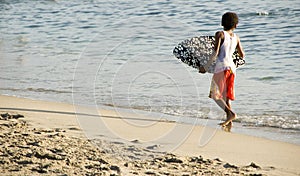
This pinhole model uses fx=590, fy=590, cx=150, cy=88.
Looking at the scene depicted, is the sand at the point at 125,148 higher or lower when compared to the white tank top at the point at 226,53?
lower

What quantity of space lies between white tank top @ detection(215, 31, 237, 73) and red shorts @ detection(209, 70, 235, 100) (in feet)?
0.17

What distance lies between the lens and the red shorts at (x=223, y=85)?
20.0ft

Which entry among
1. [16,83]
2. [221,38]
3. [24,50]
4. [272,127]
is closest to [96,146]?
[221,38]

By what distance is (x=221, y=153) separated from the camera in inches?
217

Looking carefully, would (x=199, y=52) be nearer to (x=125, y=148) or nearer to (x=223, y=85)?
(x=223, y=85)

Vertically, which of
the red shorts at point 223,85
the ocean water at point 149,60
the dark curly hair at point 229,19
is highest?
the dark curly hair at point 229,19

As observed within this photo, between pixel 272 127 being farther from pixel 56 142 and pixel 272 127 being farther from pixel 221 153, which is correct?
pixel 56 142

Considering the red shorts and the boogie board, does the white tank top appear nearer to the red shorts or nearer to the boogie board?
the red shorts

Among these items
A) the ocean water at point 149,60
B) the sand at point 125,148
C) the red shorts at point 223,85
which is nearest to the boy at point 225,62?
the red shorts at point 223,85

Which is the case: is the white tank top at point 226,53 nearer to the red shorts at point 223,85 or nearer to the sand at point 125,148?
the red shorts at point 223,85

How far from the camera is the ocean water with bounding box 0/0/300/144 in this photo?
25.3 ft

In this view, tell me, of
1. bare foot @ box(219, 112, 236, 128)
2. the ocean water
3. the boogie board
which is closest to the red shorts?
bare foot @ box(219, 112, 236, 128)

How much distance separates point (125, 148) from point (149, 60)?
5.15 m

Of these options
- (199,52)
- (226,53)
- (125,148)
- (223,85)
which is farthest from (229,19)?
(125,148)
